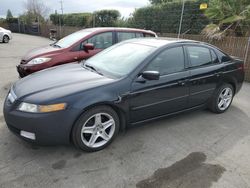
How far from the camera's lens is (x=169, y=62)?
3.72 metres

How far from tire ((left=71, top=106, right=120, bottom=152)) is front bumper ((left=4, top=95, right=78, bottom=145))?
125 millimetres

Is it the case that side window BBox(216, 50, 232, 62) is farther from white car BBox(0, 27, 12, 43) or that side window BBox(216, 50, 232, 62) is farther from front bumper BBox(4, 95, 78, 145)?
white car BBox(0, 27, 12, 43)

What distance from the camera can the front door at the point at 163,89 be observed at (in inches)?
132

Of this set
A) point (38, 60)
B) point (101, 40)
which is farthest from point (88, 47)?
point (38, 60)

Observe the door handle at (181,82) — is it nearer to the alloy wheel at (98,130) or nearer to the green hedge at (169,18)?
the alloy wheel at (98,130)

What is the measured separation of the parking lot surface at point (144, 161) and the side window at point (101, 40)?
297 cm

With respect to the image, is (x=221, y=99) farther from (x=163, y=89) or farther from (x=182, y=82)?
(x=163, y=89)

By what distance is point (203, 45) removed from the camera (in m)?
4.30

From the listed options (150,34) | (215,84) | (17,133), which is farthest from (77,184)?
(150,34)

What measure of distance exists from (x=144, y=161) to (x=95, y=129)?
2.48 ft

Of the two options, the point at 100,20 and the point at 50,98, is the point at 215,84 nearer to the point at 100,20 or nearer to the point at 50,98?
the point at 50,98

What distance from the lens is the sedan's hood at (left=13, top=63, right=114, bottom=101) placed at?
2898 mm

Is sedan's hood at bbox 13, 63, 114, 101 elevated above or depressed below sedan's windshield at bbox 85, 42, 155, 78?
below

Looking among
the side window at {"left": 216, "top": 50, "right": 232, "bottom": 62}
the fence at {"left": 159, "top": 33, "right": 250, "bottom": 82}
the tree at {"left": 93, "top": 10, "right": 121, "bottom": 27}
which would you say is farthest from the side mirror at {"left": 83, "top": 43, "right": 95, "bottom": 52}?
the tree at {"left": 93, "top": 10, "right": 121, "bottom": 27}
